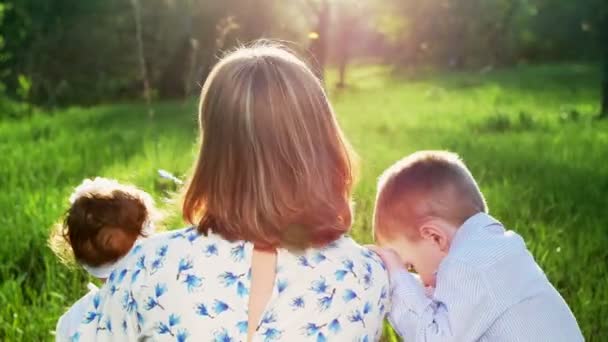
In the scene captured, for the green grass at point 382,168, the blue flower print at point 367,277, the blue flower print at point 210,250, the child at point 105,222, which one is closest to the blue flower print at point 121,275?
the blue flower print at point 210,250

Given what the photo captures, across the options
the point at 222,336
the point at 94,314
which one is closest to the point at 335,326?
the point at 222,336

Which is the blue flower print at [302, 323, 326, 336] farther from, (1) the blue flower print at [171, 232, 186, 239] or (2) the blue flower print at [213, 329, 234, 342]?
(1) the blue flower print at [171, 232, 186, 239]

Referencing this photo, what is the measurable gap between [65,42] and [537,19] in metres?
20.2

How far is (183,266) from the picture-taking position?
219 cm

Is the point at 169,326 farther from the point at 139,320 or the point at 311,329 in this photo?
the point at 311,329

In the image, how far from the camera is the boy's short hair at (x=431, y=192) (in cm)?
246

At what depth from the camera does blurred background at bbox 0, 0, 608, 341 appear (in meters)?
3.97

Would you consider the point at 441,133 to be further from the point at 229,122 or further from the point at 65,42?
the point at 65,42

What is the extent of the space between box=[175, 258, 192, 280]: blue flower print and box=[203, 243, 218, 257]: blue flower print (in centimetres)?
4

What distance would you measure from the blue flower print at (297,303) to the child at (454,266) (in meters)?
0.32

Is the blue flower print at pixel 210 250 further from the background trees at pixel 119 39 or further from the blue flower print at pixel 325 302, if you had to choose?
the background trees at pixel 119 39

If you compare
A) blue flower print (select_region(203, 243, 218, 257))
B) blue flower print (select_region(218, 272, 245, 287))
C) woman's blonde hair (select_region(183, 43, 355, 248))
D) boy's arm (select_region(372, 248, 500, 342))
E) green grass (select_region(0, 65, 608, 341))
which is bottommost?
green grass (select_region(0, 65, 608, 341))

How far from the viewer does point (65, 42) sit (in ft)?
70.4

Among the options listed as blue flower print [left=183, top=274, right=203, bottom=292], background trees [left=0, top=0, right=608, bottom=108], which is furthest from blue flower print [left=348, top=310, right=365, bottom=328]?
background trees [left=0, top=0, right=608, bottom=108]
